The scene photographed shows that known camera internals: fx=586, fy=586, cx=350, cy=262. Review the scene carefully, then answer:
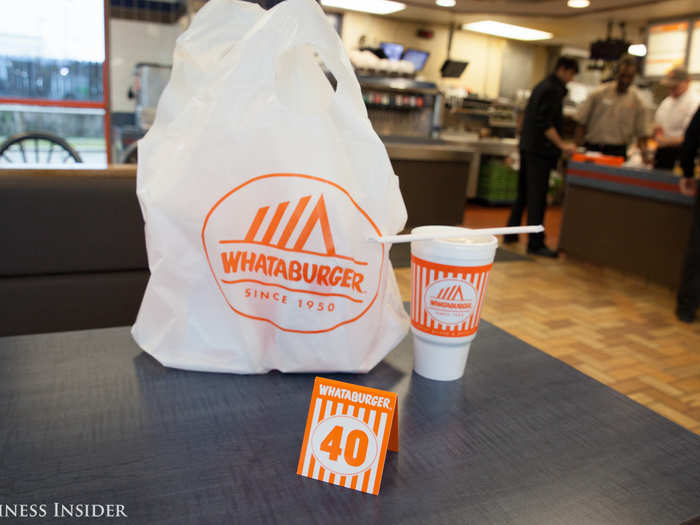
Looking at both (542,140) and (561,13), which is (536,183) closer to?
(542,140)

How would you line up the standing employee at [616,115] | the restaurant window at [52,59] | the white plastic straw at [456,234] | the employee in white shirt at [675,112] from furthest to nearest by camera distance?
the standing employee at [616,115], the employee in white shirt at [675,112], the restaurant window at [52,59], the white plastic straw at [456,234]

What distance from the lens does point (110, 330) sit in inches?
30.3

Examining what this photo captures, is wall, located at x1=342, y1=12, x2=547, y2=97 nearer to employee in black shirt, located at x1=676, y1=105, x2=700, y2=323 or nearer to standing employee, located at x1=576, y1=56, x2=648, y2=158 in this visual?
standing employee, located at x1=576, y1=56, x2=648, y2=158

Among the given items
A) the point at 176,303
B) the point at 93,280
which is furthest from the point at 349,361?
the point at 93,280

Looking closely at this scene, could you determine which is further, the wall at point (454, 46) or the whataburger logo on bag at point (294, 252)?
the wall at point (454, 46)

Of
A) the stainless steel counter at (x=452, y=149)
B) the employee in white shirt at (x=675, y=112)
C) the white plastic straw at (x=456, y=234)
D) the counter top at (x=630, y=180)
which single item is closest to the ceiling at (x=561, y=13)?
the employee in white shirt at (x=675, y=112)

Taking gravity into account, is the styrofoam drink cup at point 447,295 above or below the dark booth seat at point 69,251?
above

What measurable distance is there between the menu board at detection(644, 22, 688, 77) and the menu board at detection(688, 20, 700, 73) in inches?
2.6

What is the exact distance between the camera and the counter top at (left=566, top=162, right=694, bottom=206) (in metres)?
3.52

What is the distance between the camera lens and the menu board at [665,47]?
5723 millimetres

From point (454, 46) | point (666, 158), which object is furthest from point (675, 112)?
point (454, 46)

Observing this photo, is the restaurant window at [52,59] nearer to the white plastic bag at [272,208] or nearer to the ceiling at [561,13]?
the ceiling at [561,13]

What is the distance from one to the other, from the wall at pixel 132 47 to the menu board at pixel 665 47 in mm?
4678

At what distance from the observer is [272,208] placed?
0.60 m
